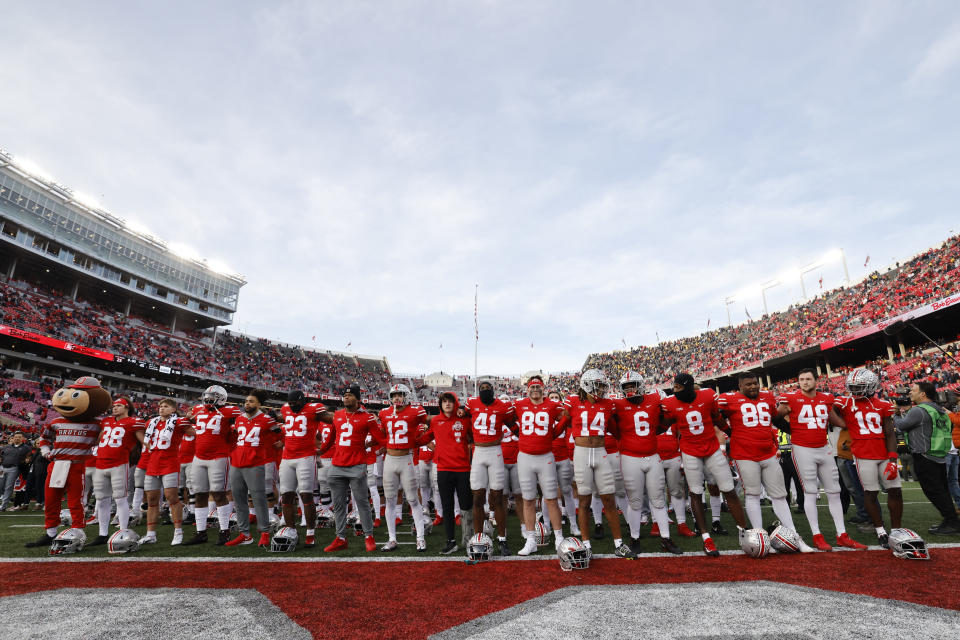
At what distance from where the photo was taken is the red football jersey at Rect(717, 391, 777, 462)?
240 inches

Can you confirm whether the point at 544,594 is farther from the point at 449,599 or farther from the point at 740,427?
Answer: the point at 740,427

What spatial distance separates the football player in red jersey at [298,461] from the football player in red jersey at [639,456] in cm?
488

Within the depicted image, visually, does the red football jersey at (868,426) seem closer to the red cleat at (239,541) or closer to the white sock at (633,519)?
the white sock at (633,519)

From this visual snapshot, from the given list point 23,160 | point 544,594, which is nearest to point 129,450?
point 544,594

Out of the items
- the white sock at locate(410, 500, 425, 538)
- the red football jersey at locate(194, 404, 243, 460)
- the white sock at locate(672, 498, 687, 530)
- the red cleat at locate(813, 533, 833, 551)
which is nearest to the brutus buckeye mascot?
the red football jersey at locate(194, 404, 243, 460)

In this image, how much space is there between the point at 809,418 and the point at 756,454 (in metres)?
0.91

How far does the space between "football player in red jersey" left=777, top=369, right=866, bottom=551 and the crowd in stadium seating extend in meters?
26.0

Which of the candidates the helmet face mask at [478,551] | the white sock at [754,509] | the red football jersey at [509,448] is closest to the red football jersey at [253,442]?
the helmet face mask at [478,551]

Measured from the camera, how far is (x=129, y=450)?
7.60 meters

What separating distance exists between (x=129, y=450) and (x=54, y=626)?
15.0ft

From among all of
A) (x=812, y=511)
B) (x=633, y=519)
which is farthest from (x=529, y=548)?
(x=812, y=511)

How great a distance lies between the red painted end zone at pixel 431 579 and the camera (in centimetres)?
390

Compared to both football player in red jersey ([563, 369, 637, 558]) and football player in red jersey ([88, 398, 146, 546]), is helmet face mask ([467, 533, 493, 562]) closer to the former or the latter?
football player in red jersey ([563, 369, 637, 558])

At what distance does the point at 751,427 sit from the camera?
6160 mm
